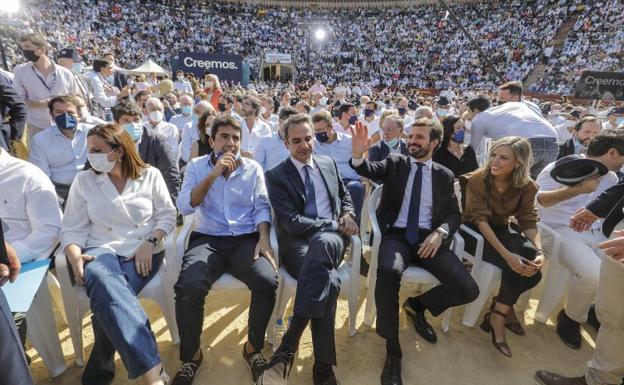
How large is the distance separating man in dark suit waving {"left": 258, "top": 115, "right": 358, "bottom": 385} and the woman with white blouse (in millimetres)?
762

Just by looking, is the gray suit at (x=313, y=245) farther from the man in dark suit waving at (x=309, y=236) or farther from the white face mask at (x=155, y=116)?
the white face mask at (x=155, y=116)

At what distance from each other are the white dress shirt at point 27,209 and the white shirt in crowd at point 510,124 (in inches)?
164

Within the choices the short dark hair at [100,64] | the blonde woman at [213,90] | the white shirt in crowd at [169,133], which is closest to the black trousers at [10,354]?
the white shirt in crowd at [169,133]

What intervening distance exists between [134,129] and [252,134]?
6.28 feet

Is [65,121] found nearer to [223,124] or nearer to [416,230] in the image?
[223,124]

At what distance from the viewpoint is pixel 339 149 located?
4195 millimetres

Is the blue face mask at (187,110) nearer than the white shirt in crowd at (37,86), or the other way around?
the white shirt in crowd at (37,86)

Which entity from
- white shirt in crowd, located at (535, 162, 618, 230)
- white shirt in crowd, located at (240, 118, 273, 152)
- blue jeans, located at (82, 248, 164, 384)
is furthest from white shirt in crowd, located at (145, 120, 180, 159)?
white shirt in crowd, located at (535, 162, 618, 230)

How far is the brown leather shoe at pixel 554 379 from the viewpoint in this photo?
7.19 feet

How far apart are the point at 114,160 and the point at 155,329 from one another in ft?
4.36

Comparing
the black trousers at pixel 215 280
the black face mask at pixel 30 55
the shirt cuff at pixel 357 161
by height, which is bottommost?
the black trousers at pixel 215 280

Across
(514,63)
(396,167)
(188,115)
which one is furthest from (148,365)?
(514,63)

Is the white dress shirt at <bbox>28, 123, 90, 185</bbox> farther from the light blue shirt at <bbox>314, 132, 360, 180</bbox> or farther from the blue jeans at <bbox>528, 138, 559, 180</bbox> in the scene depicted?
the blue jeans at <bbox>528, 138, 559, 180</bbox>

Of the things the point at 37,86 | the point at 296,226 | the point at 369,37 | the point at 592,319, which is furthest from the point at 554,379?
the point at 369,37
